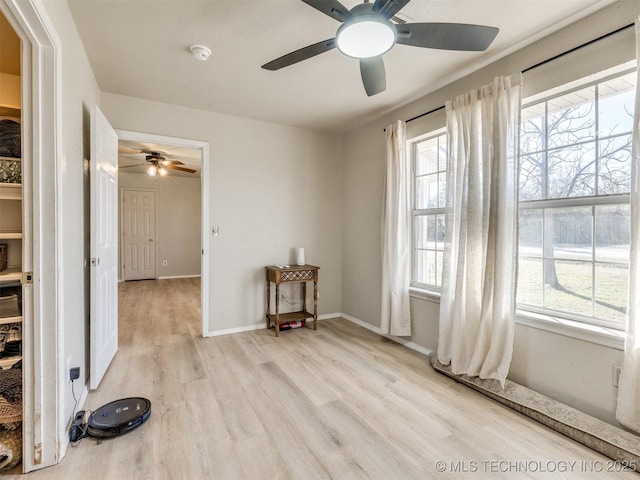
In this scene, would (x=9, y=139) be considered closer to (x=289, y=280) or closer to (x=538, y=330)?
(x=289, y=280)

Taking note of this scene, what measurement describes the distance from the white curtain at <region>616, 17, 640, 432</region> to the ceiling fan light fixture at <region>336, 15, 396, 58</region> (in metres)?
1.35

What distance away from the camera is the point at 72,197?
1.88m

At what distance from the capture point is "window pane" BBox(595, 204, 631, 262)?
1808 millimetres

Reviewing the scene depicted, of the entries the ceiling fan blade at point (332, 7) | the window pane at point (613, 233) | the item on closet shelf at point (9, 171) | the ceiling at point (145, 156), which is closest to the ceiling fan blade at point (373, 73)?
the ceiling fan blade at point (332, 7)

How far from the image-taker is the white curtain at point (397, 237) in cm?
319

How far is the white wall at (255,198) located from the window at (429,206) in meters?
1.30

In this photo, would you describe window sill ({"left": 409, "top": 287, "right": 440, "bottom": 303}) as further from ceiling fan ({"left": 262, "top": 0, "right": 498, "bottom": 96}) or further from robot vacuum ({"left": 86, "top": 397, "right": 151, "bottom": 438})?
robot vacuum ({"left": 86, "top": 397, "right": 151, "bottom": 438})

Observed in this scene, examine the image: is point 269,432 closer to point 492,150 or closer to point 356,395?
point 356,395

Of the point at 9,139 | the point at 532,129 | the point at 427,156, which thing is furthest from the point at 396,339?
the point at 9,139

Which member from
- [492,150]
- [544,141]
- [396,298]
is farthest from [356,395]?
[544,141]

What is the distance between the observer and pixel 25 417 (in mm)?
1520

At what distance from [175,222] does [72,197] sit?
605 centimetres

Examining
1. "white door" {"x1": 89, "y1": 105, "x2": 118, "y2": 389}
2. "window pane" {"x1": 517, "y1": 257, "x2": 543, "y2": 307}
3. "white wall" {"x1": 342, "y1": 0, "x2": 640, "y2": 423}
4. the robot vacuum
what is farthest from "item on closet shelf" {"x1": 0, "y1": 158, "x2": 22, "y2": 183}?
"window pane" {"x1": 517, "y1": 257, "x2": 543, "y2": 307}

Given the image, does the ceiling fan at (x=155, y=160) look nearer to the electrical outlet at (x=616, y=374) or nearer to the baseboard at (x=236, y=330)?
the baseboard at (x=236, y=330)
